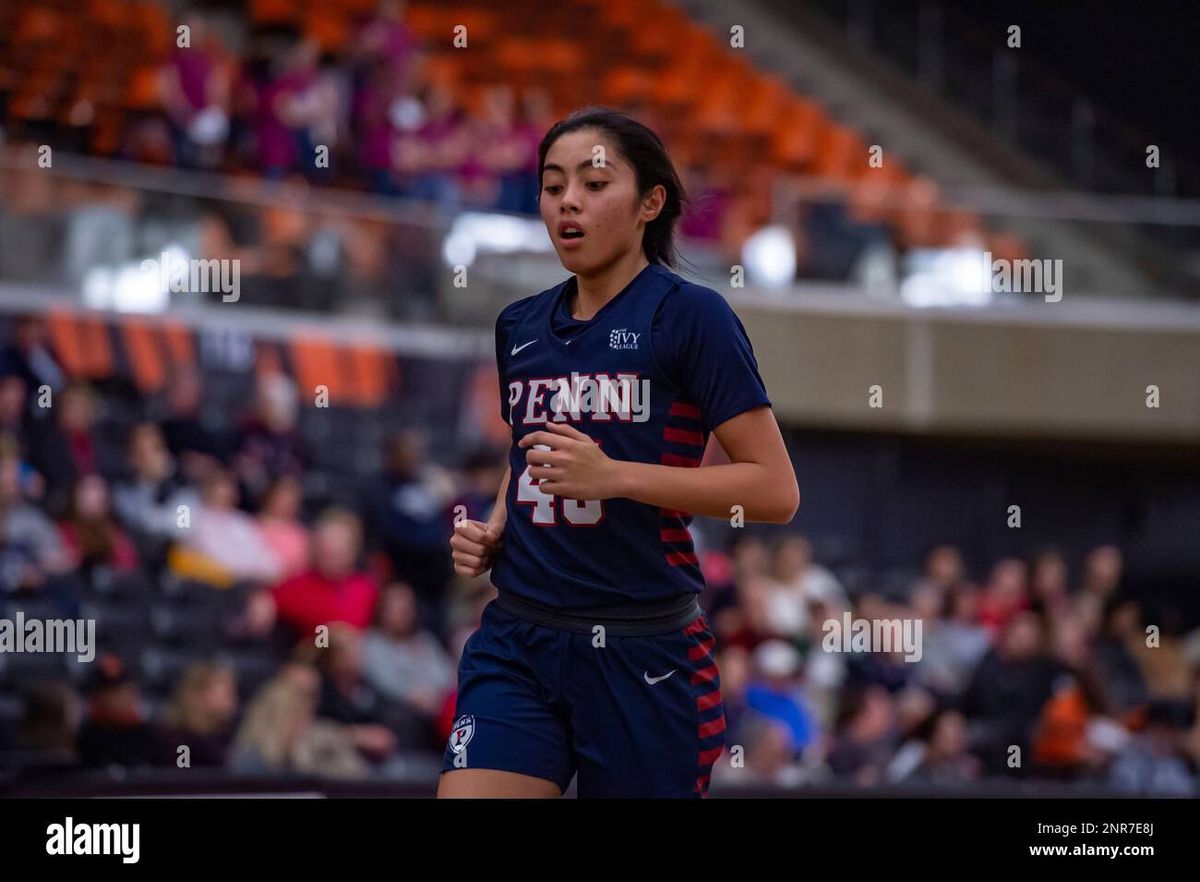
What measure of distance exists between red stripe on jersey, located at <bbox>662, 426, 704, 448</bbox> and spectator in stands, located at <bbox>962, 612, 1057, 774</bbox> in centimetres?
634

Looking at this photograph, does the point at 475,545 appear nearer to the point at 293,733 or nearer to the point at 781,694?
the point at 293,733

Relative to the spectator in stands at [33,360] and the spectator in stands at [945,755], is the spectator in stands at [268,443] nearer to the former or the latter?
the spectator in stands at [33,360]

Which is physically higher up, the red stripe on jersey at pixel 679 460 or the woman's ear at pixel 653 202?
the woman's ear at pixel 653 202

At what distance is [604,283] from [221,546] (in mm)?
5557

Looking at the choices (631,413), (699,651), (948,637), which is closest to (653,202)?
(631,413)

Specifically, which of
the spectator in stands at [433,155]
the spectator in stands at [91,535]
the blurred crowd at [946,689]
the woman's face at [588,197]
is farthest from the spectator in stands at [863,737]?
the woman's face at [588,197]

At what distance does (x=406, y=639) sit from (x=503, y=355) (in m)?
4.99

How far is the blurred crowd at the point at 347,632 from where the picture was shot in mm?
7781

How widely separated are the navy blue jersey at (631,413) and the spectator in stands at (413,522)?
19.1 ft

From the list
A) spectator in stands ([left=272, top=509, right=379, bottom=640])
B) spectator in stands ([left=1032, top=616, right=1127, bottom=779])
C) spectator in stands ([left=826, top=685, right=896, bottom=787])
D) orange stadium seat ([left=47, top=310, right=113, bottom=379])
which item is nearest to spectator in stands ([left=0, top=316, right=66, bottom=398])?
orange stadium seat ([left=47, top=310, right=113, bottom=379])

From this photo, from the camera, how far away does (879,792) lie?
7.02 meters

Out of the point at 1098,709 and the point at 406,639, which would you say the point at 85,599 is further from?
the point at 1098,709
